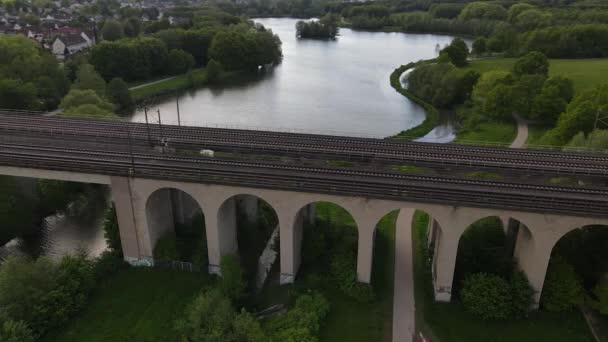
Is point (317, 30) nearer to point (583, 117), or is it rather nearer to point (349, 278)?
point (583, 117)

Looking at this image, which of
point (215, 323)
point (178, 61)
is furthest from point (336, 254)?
point (178, 61)

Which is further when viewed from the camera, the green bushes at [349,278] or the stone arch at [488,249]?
the stone arch at [488,249]

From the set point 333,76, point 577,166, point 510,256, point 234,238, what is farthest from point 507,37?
point 234,238

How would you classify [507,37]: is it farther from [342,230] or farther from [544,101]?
[342,230]

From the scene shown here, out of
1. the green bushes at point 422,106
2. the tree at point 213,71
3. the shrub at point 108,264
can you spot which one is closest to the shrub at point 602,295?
the shrub at point 108,264

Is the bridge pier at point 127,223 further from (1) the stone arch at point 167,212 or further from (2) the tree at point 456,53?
(2) the tree at point 456,53

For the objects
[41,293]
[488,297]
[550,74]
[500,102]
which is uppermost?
[550,74]
